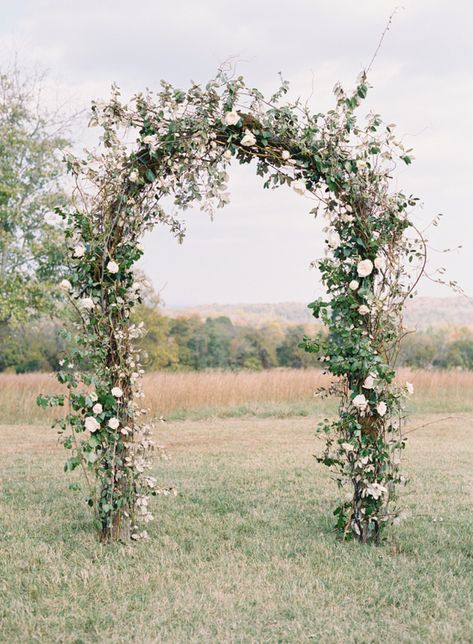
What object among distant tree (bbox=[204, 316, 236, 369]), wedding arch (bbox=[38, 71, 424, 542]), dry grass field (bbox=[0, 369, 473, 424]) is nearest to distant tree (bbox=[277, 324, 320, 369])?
distant tree (bbox=[204, 316, 236, 369])

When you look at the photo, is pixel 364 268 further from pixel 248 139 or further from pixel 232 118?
pixel 232 118

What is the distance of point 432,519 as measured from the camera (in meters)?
4.99

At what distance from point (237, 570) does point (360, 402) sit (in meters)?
1.24

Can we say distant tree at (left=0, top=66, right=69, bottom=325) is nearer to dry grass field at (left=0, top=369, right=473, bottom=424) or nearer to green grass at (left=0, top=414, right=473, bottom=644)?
dry grass field at (left=0, top=369, right=473, bottom=424)

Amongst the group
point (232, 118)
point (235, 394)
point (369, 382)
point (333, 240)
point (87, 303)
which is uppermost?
point (232, 118)

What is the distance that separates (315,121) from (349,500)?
2.49m

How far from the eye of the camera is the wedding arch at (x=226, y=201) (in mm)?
4102

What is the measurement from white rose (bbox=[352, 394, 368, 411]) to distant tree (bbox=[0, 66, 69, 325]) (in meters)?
10.8

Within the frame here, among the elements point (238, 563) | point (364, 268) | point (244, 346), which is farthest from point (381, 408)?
point (244, 346)

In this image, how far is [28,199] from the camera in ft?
49.2

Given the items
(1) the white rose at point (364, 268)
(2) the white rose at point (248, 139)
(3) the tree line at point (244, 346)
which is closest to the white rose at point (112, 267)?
(2) the white rose at point (248, 139)

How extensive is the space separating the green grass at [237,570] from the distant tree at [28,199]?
811 centimetres

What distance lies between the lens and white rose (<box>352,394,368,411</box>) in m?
4.06

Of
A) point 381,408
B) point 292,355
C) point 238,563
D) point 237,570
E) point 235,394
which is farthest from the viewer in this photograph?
point 292,355
